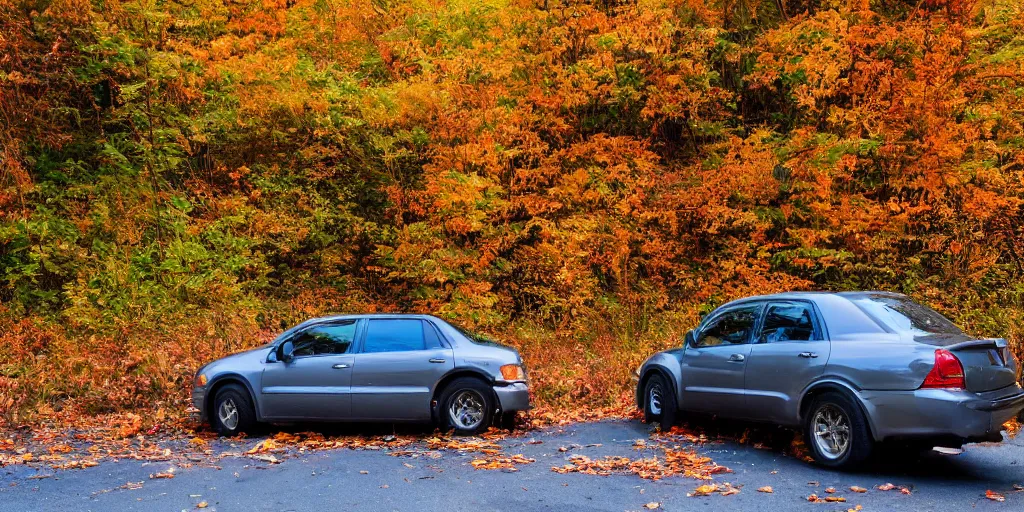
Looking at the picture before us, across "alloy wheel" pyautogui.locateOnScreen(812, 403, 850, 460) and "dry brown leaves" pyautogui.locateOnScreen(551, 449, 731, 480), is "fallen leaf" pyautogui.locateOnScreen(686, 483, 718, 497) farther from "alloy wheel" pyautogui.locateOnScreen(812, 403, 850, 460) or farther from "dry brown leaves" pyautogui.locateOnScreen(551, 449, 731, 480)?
"alloy wheel" pyautogui.locateOnScreen(812, 403, 850, 460)

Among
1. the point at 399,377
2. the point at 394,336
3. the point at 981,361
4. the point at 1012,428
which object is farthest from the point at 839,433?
the point at 394,336

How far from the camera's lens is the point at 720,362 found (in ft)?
31.0

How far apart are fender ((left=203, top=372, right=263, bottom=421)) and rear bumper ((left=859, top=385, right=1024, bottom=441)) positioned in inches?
276

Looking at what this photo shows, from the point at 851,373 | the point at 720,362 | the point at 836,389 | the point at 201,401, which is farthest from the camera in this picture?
the point at 201,401

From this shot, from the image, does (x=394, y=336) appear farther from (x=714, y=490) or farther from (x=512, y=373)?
(x=714, y=490)

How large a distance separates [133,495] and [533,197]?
1271 cm

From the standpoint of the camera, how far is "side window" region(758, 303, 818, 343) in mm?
8555

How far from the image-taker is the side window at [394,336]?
10523 millimetres

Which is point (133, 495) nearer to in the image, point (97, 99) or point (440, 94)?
point (440, 94)

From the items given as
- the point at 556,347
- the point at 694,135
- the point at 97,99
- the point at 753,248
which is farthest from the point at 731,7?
the point at 97,99

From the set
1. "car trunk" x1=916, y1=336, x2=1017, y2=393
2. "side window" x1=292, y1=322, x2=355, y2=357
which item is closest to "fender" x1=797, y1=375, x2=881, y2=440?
"car trunk" x1=916, y1=336, x2=1017, y2=393

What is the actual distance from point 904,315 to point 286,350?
7.17 metres

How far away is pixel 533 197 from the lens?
19.0 meters

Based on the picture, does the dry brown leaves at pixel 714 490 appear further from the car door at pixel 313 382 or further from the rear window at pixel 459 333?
the car door at pixel 313 382
